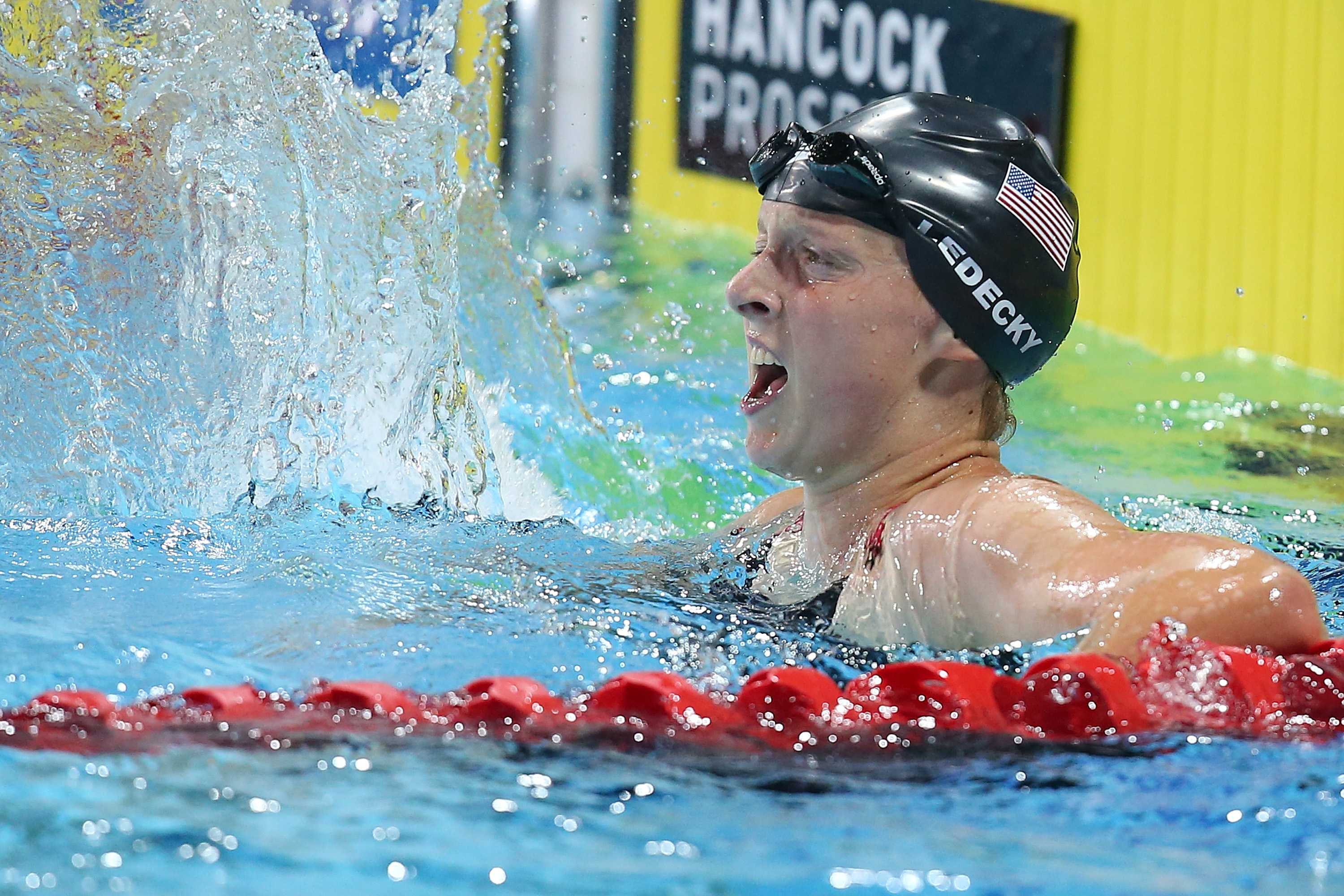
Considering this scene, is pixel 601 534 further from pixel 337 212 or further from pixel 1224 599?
pixel 1224 599

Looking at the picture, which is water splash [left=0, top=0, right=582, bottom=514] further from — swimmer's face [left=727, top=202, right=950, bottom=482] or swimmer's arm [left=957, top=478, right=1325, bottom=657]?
swimmer's arm [left=957, top=478, right=1325, bottom=657]

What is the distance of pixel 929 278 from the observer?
2.05 m

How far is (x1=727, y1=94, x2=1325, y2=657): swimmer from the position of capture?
2033mm

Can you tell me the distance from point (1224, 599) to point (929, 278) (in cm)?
71

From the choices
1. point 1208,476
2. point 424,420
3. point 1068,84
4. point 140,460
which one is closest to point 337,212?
point 424,420

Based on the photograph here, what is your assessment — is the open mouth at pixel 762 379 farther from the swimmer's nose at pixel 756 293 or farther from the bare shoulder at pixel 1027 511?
the bare shoulder at pixel 1027 511

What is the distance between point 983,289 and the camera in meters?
2.05

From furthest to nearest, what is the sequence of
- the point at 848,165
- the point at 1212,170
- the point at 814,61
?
the point at 1212,170 → the point at 814,61 → the point at 848,165

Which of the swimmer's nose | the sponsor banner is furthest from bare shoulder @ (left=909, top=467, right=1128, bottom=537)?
the sponsor banner

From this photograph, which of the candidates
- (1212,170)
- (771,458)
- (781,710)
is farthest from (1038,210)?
(1212,170)

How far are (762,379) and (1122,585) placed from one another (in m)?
0.79

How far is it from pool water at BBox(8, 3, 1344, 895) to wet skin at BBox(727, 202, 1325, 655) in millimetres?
128

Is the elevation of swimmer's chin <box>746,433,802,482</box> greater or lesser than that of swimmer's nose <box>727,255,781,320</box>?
lesser

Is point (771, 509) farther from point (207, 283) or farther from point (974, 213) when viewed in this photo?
point (207, 283)
